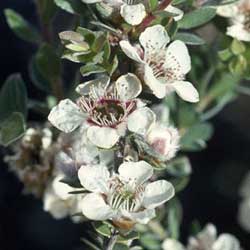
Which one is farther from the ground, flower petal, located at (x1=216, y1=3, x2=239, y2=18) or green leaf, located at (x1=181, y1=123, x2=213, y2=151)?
flower petal, located at (x1=216, y1=3, x2=239, y2=18)

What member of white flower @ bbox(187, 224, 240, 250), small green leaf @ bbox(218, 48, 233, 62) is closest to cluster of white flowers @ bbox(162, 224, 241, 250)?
white flower @ bbox(187, 224, 240, 250)

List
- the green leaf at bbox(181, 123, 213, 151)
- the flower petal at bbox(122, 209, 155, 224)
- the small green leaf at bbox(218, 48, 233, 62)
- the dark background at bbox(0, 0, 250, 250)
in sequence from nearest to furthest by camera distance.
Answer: the flower petal at bbox(122, 209, 155, 224), the small green leaf at bbox(218, 48, 233, 62), the green leaf at bbox(181, 123, 213, 151), the dark background at bbox(0, 0, 250, 250)

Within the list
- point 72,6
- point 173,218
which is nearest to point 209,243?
point 173,218

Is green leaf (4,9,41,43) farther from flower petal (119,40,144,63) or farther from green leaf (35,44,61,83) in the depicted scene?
flower petal (119,40,144,63)

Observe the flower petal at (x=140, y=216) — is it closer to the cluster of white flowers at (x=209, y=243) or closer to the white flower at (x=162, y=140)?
the white flower at (x=162, y=140)

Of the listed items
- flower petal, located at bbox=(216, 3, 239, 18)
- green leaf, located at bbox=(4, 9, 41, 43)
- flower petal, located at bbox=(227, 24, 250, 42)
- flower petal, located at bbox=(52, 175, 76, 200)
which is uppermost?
flower petal, located at bbox=(216, 3, 239, 18)

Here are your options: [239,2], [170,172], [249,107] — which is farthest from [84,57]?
[249,107]

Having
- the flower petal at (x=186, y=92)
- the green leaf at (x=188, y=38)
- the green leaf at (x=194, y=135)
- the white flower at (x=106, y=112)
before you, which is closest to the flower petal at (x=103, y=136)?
the white flower at (x=106, y=112)
